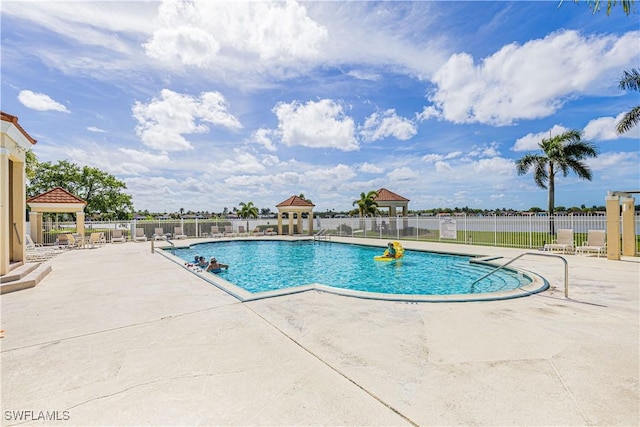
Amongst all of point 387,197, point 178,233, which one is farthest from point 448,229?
point 178,233

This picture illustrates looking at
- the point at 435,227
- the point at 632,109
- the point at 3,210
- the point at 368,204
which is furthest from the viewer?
the point at 368,204

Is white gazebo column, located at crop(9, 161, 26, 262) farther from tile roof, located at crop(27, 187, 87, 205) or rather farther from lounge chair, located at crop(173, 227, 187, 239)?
lounge chair, located at crop(173, 227, 187, 239)

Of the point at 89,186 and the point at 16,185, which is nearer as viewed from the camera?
the point at 16,185

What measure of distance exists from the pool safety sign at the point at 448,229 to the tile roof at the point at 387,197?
1069cm

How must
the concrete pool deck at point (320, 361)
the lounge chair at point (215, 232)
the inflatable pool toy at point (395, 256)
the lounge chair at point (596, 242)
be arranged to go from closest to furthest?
the concrete pool deck at point (320, 361) → the lounge chair at point (596, 242) → the inflatable pool toy at point (395, 256) → the lounge chair at point (215, 232)

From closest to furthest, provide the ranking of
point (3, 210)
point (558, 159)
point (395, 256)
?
1. point (3, 210)
2. point (395, 256)
3. point (558, 159)

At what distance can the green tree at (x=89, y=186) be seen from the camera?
36438 millimetres

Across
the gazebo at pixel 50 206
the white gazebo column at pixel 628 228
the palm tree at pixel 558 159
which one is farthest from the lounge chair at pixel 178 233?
the palm tree at pixel 558 159

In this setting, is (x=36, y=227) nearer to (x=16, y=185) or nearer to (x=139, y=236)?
(x=139, y=236)

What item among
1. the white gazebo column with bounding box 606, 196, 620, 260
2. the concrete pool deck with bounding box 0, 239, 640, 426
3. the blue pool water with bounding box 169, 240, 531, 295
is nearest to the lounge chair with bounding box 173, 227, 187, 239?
the blue pool water with bounding box 169, 240, 531, 295

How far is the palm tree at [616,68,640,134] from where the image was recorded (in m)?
14.4

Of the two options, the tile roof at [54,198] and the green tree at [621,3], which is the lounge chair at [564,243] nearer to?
the green tree at [621,3]

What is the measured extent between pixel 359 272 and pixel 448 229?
952 centimetres

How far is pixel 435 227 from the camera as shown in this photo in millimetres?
19312
